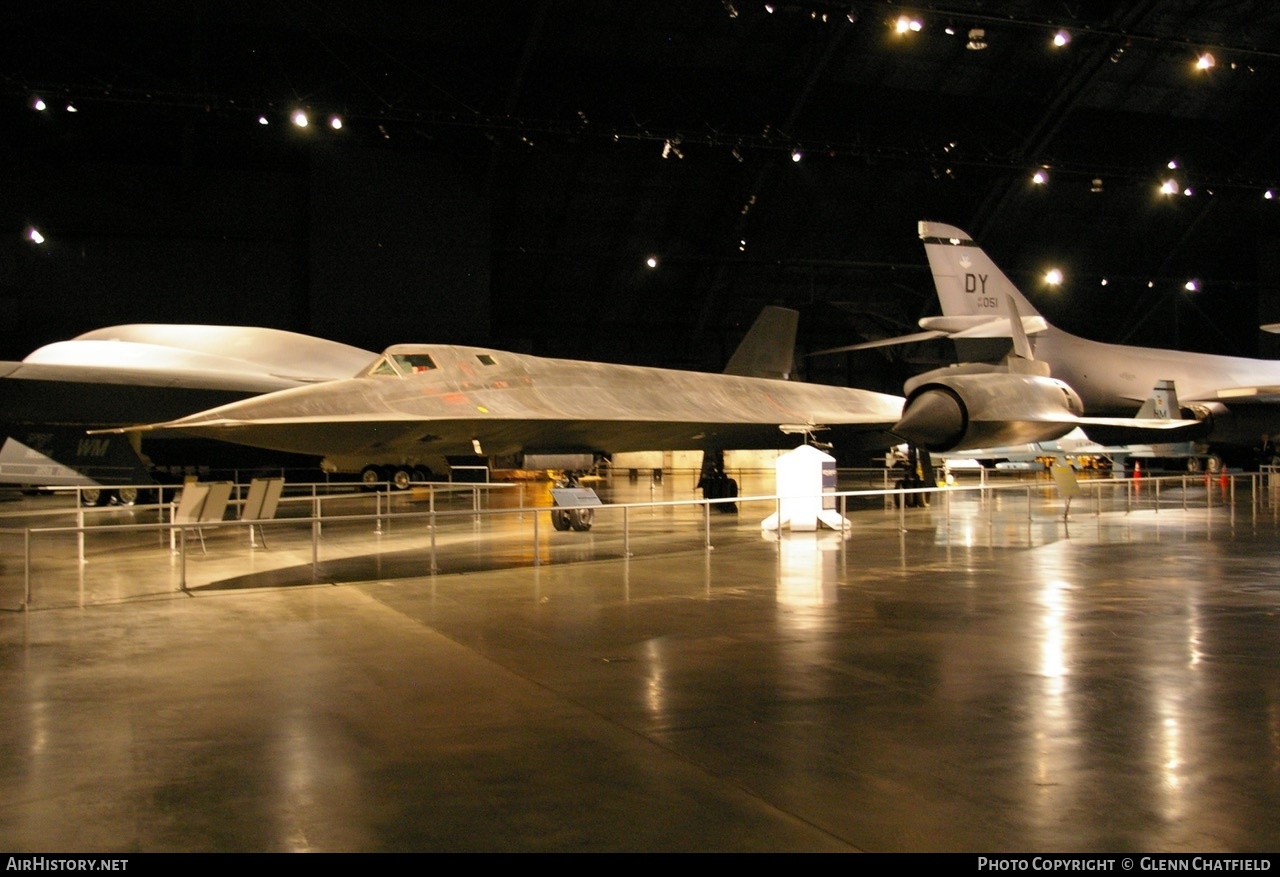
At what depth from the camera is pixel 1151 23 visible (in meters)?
25.5

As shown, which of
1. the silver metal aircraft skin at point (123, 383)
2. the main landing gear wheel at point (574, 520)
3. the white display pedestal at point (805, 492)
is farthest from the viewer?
the silver metal aircraft skin at point (123, 383)

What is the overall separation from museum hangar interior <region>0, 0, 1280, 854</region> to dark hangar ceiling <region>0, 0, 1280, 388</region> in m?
0.11

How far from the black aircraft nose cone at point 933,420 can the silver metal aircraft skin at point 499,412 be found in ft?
4.22

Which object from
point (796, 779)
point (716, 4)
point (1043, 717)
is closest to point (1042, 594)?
point (1043, 717)

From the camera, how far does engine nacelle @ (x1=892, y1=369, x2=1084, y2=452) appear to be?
14711mm

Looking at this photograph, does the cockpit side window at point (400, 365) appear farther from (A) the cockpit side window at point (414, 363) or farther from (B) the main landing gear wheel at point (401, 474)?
(B) the main landing gear wheel at point (401, 474)

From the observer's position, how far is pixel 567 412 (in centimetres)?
1191

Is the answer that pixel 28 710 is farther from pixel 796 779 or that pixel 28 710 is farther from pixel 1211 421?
pixel 1211 421

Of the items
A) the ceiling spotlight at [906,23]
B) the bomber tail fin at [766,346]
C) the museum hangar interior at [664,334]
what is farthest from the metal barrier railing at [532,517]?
the ceiling spotlight at [906,23]

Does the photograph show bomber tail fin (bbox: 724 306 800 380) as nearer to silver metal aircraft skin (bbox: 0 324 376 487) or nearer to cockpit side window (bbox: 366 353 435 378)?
silver metal aircraft skin (bbox: 0 324 376 487)

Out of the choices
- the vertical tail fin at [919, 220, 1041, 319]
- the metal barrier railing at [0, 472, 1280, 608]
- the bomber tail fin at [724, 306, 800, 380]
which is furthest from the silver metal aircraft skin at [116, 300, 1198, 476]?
the vertical tail fin at [919, 220, 1041, 319]

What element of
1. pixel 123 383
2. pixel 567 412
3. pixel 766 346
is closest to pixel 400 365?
pixel 567 412

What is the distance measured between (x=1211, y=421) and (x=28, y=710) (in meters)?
30.0

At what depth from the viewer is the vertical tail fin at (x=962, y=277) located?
22438mm
